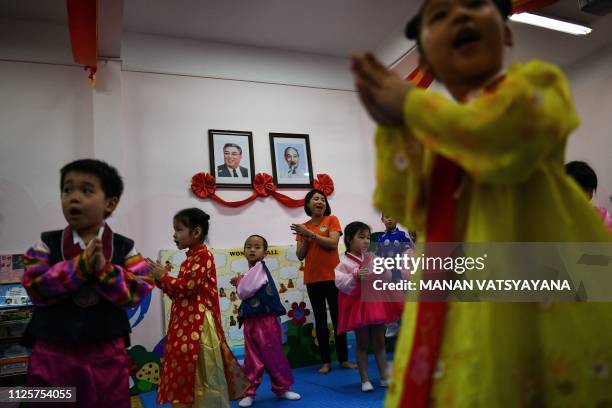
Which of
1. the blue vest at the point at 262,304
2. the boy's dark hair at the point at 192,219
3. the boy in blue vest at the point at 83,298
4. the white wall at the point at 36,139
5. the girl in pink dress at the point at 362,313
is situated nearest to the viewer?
the boy in blue vest at the point at 83,298

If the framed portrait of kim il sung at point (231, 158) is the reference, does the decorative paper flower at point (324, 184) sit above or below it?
below

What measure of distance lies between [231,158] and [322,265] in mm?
1822

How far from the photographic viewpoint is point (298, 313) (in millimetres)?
4562

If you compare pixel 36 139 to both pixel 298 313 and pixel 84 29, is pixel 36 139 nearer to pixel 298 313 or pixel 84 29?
pixel 84 29

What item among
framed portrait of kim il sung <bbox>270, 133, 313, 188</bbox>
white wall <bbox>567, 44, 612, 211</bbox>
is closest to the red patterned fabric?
framed portrait of kim il sung <bbox>270, 133, 313, 188</bbox>

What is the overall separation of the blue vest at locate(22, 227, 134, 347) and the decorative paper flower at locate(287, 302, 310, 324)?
3.11 m

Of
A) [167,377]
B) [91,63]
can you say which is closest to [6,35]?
[91,63]

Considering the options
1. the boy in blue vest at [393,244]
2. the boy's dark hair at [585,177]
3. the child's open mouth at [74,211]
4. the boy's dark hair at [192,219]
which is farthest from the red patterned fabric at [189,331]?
the boy's dark hair at [585,177]

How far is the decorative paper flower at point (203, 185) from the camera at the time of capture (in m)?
4.74

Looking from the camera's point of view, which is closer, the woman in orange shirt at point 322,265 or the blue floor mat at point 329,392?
the blue floor mat at point 329,392

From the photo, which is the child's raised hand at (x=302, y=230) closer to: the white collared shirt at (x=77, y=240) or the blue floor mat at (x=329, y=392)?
the blue floor mat at (x=329, y=392)

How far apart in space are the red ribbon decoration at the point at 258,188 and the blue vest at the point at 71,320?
327 cm

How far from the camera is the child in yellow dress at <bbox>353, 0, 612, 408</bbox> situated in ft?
2.22

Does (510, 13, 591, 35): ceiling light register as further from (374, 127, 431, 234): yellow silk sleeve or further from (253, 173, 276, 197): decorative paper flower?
(374, 127, 431, 234): yellow silk sleeve
